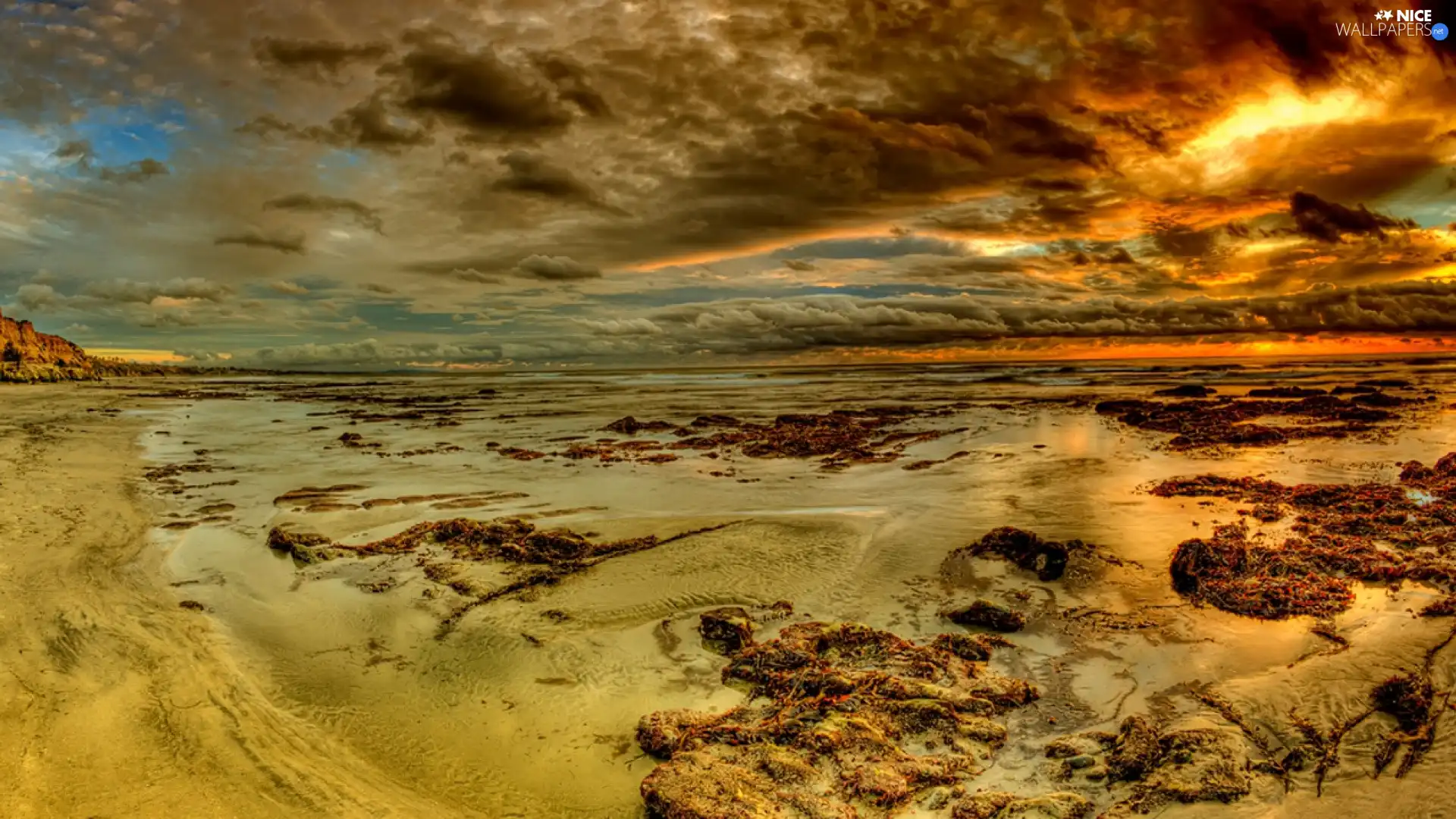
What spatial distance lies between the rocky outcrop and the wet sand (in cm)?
5332

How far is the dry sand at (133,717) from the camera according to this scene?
150 inches

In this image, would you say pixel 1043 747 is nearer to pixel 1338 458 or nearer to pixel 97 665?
pixel 97 665

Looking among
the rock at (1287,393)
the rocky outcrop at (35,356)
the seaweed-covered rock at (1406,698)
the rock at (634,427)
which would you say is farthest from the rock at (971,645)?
the rocky outcrop at (35,356)

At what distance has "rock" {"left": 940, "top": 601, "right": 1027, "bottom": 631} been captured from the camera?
595 centimetres

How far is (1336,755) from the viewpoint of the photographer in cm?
383

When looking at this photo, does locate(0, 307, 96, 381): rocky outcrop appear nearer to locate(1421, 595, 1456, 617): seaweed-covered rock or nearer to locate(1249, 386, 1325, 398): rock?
locate(1421, 595, 1456, 617): seaweed-covered rock

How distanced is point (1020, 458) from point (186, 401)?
1718 inches

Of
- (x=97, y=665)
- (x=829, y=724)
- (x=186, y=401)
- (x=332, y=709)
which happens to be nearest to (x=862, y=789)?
(x=829, y=724)

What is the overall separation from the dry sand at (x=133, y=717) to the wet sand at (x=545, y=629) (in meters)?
0.02

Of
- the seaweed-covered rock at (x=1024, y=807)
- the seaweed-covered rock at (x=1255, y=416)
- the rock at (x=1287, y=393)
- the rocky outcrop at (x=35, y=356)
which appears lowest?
the seaweed-covered rock at (x=1024, y=807)

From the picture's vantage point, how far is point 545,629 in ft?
20.3

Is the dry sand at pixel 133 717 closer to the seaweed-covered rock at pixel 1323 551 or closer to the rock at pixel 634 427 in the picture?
the seaweed-covered rock at pixel 1323 551

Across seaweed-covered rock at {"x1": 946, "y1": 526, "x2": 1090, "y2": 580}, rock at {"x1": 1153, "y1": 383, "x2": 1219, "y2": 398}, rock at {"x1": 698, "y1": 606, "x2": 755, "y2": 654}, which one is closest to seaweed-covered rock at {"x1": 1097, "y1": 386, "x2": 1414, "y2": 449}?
rock at {"x1": 1153, "y1": 383, "x2": 1219, "y2": 398}

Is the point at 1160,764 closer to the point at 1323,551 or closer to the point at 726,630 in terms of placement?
the point at 726,630
